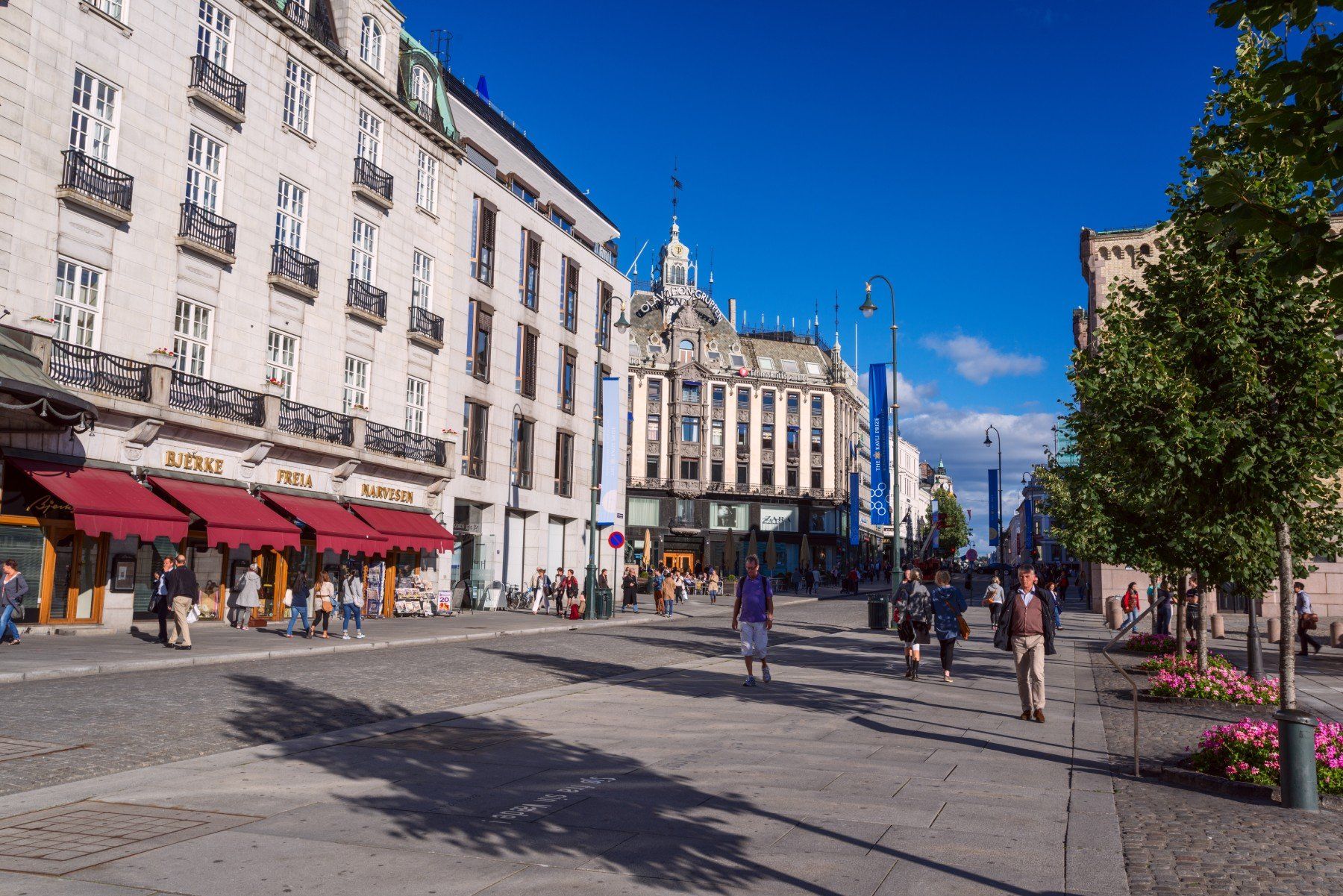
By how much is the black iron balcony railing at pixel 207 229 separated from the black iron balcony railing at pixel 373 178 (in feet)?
19.8

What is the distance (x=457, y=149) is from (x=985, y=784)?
33235 mm

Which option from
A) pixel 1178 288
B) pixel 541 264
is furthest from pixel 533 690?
pixel 541 264

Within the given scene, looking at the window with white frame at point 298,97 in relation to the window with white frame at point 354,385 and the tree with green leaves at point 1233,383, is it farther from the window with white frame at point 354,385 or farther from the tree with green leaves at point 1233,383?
the tree with green leaves at point 1233,383

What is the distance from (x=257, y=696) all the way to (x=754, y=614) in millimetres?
7070

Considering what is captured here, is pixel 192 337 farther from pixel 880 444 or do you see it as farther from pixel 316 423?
pixel 880 444

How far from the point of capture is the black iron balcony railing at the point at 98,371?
21.2m

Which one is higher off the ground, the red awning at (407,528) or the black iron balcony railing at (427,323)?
the black iron balcony railing at (427,323)

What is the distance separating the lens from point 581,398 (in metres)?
48.0

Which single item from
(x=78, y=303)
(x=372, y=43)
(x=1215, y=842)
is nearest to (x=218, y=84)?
(x=78, y=303)

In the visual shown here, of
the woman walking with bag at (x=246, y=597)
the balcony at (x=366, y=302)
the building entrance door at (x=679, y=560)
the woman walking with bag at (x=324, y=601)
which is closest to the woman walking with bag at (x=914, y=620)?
the woman walking with bag at (x=324, y=601)

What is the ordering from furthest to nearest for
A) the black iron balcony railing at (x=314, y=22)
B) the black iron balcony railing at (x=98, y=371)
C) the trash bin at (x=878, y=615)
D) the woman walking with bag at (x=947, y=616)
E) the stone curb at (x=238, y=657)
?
the trash bin at (x=878, y=615), the black iron balcony railing at (x=314, y=22), the black iron balcony railing at (x=98, y=371), the woman walking with bag at (x=947, y=616), the stone curb at (x=238, y=657)

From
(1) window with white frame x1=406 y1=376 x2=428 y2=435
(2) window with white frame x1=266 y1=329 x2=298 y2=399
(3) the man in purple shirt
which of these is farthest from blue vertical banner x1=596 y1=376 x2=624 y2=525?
(3) the man in purple shirt

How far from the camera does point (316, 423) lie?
95.6 ft

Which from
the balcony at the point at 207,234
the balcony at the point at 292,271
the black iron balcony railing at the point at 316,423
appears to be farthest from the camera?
the balcony at the point at 292,271
